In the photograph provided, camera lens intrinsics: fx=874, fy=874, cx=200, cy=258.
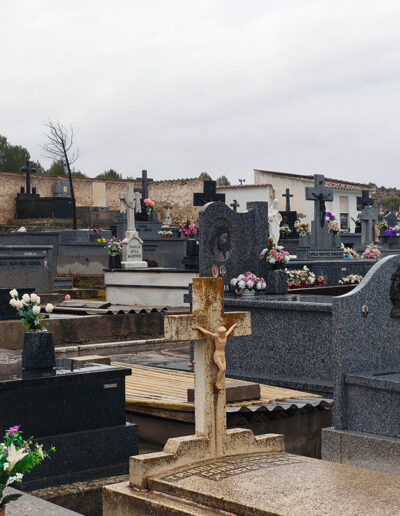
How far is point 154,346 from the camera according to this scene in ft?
42.1

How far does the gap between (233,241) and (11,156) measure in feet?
170

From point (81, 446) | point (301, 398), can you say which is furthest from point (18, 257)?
point (81, 446)

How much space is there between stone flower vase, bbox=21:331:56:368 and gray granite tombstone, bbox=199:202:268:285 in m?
4.67

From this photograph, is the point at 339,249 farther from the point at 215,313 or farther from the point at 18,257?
the point at 215,313

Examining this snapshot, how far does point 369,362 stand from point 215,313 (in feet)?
7.91

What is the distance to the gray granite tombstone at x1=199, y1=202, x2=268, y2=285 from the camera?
35.0 feet

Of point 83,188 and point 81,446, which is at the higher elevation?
point 83,188

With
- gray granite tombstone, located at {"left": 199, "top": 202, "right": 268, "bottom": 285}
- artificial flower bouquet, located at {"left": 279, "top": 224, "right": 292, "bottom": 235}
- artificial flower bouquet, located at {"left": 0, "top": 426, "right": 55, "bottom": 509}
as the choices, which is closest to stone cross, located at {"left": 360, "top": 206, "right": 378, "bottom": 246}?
artificial flower bouquet, located at {"left": 279, "top": 224, "right": 292, "bottom": 235}

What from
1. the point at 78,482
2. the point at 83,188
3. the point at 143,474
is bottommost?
the point at 78,482

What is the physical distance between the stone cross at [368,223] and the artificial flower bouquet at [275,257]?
19098 millimetres

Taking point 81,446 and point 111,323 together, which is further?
point 111,323

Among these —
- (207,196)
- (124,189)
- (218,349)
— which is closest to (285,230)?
(207,196)

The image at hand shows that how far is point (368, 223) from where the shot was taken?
96.7 ft

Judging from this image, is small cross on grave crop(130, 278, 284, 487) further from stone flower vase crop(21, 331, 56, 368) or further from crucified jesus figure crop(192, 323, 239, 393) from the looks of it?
stone flower vase crop(21, 331, 56, 368)
